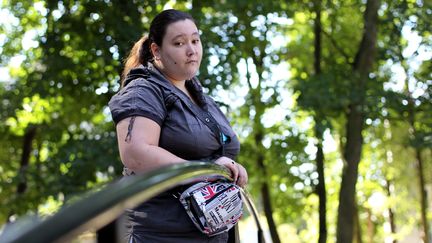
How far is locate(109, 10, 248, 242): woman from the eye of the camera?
2480 mm

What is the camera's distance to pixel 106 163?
10969 mm

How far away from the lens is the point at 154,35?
295cm

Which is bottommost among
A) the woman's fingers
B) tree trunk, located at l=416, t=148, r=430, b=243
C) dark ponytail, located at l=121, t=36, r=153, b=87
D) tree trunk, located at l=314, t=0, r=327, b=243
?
tree trunk, located at l=416, t=148, r=430, b=243

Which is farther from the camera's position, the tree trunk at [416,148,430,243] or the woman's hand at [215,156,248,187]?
the tree trunk at [416,148,430,243]

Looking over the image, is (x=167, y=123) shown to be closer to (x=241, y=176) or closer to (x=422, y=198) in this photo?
(x=241, y=176)

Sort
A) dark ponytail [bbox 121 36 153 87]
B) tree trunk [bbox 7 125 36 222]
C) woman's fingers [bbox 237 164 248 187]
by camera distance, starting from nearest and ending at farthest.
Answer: woman's fingers [bbox 237 164 248 187] < dark ponytail [bbox 121 36 153 87] < tree trunk [bbox 7 125 36 222]

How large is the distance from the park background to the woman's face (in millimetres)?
7454

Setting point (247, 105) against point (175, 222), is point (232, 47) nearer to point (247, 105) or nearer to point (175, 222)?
point (247, 105)

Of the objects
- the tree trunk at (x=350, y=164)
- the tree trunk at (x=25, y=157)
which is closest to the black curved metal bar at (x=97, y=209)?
the tree trunk at (x=25, y=157)

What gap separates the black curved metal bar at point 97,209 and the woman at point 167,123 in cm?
93

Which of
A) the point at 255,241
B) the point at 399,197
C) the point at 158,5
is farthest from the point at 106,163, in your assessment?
the point at 399,197

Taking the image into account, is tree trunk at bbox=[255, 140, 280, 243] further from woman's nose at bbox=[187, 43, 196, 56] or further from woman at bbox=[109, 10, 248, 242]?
woman's nose at bbox=[187, 43, 196, 56]

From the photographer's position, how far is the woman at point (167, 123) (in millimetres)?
2480

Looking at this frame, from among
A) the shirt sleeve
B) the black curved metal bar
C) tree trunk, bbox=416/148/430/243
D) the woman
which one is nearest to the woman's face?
the woman
